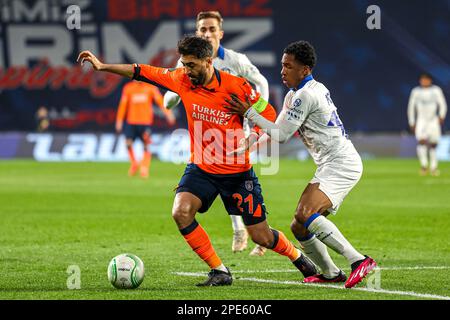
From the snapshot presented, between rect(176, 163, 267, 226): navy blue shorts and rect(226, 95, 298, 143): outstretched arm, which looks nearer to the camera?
rect(226, 95, 298, 143): outstretched arm

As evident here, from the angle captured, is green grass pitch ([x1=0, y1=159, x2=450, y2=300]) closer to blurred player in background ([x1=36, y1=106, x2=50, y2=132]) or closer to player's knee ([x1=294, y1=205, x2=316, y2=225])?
player's knee ([x1=294, y1=205, x2=316, y2=225])

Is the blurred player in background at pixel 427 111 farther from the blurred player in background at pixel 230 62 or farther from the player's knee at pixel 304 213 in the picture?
the player's knee at pixel 304 213

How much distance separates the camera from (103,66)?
29.0 ft

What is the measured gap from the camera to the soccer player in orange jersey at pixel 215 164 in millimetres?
8734

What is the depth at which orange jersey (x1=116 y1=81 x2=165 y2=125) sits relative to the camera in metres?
25.1

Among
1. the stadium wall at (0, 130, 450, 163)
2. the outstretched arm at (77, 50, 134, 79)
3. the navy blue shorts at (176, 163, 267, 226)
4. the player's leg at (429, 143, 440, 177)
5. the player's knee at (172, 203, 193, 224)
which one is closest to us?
the player's knee at (172, 203, 193, 224)

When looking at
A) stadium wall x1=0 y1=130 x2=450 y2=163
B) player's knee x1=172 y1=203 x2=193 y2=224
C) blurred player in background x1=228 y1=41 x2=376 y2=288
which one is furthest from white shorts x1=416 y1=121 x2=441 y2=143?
player's knee x1=172 y1=203 x2=193 y2=224

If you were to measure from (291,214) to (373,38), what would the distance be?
17854 millimetres

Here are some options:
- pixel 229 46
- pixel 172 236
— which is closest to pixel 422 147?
pixel 229 46

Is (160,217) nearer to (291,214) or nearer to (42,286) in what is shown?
(291,214)

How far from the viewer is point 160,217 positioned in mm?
15266

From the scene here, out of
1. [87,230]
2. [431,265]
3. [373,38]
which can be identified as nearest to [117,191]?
[87,230]

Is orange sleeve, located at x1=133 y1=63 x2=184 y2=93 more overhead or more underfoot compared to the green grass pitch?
more overhead

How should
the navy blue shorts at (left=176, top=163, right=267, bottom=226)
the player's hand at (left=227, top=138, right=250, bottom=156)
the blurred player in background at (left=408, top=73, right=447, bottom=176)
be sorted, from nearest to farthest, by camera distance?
the navy blue shorts at (left=176, top=163, right=267, bottom=226), the player's hand at (left=227, top=138, right=250, bottom=156), the blurred player in background at (left=408, top=73, right=447, bottom=176)
